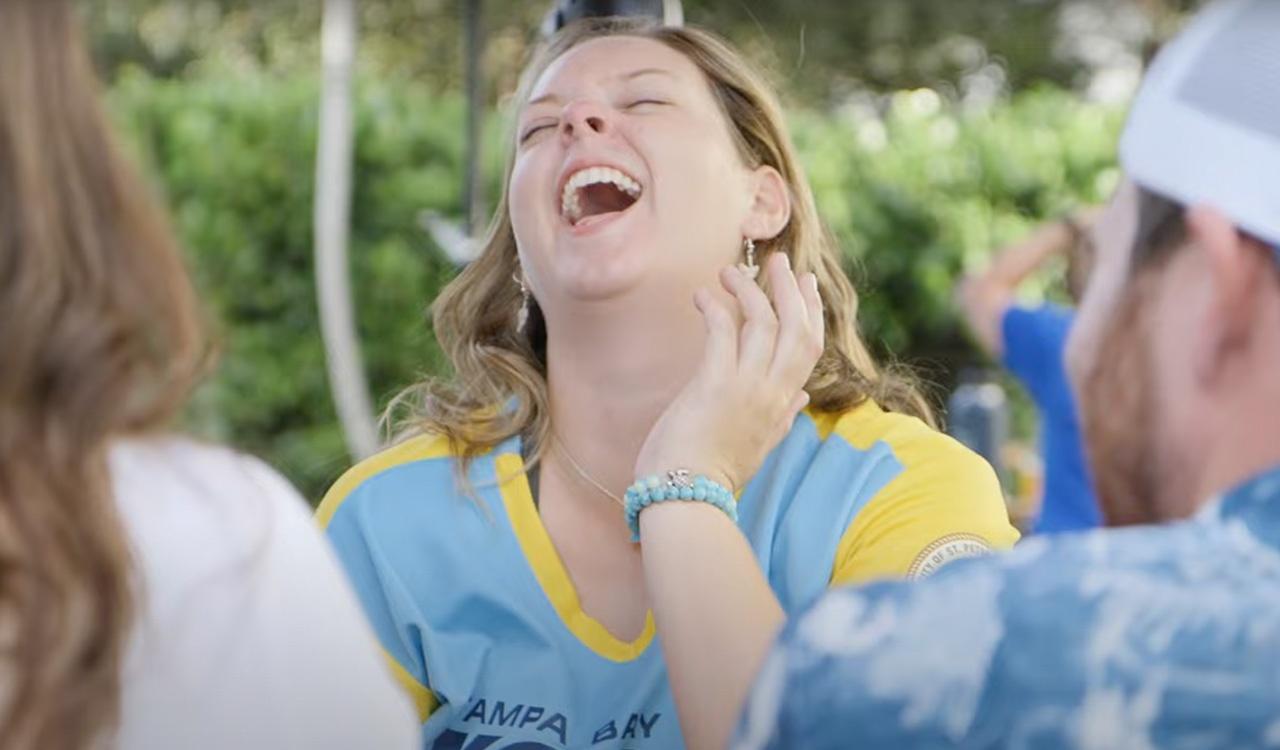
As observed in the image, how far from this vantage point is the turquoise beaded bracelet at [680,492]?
1.39 meters

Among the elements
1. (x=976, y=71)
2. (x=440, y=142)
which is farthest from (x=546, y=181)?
(x=976, y=71)

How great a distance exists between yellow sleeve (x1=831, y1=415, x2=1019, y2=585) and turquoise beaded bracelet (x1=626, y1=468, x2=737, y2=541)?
28cm

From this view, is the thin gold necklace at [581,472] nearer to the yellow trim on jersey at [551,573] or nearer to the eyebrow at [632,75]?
the yellow trim on jersey at [551,573]

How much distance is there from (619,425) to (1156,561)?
38.4 inches

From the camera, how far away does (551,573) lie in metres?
1.76

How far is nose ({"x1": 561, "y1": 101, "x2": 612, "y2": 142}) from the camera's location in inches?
74.9

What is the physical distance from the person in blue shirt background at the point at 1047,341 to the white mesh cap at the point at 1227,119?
6.89 feet

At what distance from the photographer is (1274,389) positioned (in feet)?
3.27

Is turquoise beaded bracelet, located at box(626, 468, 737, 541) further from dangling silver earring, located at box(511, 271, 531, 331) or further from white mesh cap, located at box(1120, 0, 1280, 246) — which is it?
dangling silver earring, located at box(511, 271, 531, 331)

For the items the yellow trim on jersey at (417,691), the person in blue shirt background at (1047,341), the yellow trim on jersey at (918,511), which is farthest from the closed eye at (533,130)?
the person in blue shirt background at (1047,341)

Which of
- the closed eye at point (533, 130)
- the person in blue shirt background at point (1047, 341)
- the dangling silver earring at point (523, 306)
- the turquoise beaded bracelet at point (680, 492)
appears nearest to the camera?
the turquoise beaded bracelet at point (680, 492)

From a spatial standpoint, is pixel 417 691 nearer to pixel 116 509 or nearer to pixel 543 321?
pixel 543 321

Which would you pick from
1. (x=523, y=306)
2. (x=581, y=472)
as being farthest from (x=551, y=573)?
(x=523, y=306)

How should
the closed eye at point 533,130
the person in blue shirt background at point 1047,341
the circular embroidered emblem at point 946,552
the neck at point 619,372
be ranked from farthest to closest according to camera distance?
1. the person in blue shirt background at point 1047,341
2. the closed eye at point 533,130
3. the neck at point 619,372
4. the circular embroidered emblem at point 946,552
